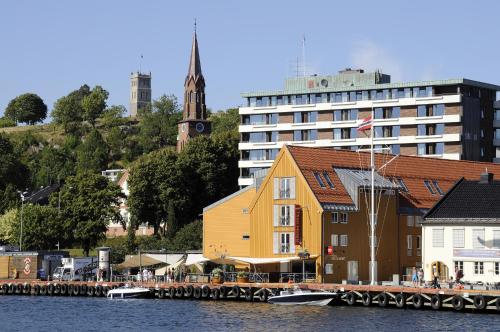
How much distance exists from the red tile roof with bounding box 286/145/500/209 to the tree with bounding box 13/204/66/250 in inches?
2251

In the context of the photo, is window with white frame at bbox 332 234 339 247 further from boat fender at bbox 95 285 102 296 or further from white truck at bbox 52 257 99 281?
white truck at bbox 52 257 99 281

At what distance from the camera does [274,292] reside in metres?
105

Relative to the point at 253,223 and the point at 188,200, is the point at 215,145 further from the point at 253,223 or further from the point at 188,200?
the point at 253,223

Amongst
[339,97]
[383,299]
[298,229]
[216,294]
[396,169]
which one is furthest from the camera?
[339,97]

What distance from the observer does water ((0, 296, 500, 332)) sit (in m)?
84.0

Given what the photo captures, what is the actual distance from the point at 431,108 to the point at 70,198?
54176 millimetres

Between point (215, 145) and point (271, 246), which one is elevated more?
point (215, 145)

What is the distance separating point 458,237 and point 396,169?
21.4 metres

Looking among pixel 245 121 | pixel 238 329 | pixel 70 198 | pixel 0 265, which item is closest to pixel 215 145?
pixel 245 121

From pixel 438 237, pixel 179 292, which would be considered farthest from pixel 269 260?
pixel 438 237

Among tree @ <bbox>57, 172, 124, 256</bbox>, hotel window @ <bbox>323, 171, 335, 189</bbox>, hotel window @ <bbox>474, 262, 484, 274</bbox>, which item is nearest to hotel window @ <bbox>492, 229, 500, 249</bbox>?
hotel window @ <bbox>474, 262, 484, 274</bbox>

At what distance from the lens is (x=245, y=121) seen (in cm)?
18225

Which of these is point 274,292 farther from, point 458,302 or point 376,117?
point 376,117

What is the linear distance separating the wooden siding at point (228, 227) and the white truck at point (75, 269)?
1299 centimetres
